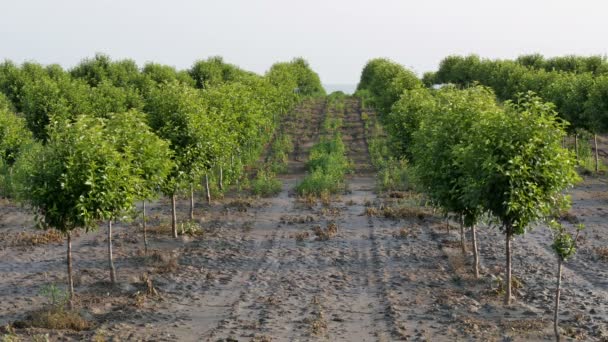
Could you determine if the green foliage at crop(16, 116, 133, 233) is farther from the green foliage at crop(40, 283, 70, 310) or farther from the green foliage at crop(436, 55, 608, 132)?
the green foliage at crop(436, 55, 608, 132)

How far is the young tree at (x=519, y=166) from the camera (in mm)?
12219

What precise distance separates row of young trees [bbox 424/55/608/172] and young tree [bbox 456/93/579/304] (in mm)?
916

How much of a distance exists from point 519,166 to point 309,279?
21.0 ft

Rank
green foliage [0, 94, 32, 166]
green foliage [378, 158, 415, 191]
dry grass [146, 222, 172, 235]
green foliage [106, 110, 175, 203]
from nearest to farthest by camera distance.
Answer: green foliage [106, 110, 175, 203], dry grass [146, 222, 172, 235], green foliage [0, 94, 32, 166], green foliage [378, 158, 415, 191]

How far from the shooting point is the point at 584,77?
3309 cm

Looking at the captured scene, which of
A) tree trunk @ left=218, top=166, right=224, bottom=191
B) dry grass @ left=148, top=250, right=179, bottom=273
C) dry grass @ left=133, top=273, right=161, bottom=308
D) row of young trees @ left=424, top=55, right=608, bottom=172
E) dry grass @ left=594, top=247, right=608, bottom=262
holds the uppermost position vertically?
row of young trees @ left=424, top=55, right=608, bottom=172

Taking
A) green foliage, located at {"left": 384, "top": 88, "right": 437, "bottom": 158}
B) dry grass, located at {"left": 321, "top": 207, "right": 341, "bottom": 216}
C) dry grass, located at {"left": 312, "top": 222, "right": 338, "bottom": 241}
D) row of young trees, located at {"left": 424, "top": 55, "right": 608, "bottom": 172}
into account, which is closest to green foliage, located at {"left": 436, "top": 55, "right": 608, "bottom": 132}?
row of young trees, located at {"left": 424, "top": 55, "right": 608, "bottom": 172}

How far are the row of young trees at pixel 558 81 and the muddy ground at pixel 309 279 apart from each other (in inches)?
198

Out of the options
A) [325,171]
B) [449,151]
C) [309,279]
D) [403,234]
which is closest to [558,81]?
[325,171]

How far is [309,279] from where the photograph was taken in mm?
16062

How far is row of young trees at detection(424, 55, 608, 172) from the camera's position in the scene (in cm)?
3002

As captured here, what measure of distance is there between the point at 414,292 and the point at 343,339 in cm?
356

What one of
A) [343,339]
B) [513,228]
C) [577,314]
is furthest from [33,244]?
[577,314]

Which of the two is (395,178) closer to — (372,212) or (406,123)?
(372,212)
